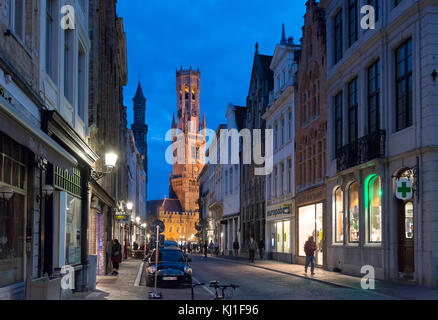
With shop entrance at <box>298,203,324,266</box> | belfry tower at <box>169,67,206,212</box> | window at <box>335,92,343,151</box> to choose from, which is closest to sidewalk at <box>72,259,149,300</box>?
shop entrance at <box>298,203,324,266</box>

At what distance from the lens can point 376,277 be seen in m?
23.6

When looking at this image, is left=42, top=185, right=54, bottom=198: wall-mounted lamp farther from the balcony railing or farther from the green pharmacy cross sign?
the balcony railing

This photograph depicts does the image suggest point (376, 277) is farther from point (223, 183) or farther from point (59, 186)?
point (223, 183)

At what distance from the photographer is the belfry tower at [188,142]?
7087 inches

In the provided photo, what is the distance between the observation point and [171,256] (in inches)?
868

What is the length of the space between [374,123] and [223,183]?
46.1 meters

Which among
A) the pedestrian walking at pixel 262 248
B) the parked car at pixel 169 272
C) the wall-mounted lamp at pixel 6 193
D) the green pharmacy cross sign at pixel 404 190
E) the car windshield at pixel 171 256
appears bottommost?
the pedestrian walking at pixel 262 248

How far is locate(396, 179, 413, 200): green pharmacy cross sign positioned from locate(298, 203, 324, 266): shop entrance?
10351 mm

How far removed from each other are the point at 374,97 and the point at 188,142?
15806 centimetres

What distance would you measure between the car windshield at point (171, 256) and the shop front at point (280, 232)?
1755cm

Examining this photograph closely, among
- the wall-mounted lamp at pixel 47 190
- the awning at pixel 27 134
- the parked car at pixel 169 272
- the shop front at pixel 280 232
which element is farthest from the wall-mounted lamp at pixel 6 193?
the shop front at pixel 280 232

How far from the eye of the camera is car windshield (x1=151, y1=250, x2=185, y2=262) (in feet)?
71.2

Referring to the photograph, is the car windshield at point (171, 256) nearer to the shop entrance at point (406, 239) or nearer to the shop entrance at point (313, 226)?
the shop entrance at point (406, 239)

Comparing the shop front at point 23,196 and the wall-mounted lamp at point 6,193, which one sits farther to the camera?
the wall-mounted lamp at point 6,193
